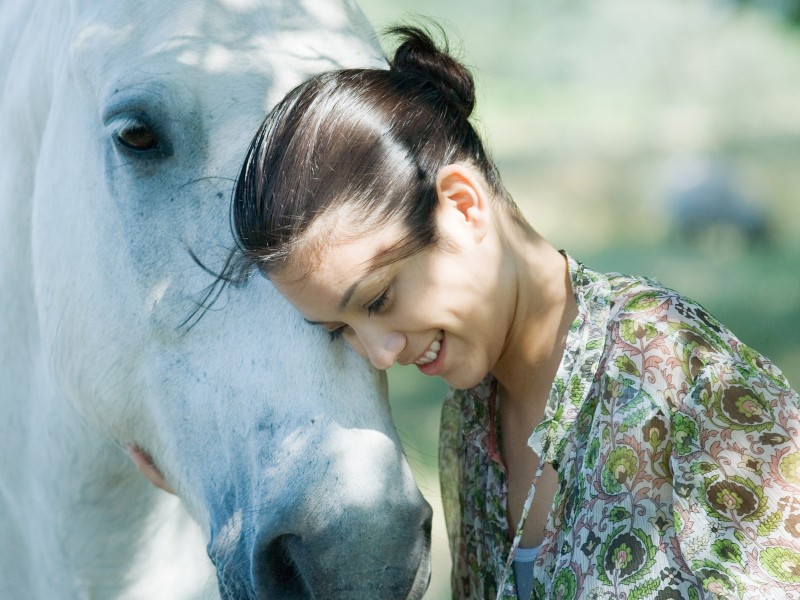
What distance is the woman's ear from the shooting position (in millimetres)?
1540

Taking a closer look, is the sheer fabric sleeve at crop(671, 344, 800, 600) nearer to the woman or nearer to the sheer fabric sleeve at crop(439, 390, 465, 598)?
the woman

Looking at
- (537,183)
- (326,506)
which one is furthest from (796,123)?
(326,506)

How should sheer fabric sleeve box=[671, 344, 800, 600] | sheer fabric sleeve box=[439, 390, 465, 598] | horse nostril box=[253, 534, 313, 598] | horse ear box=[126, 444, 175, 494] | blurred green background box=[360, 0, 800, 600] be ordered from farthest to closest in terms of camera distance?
blurred green background box=[360, 0, 800, 600] < sheer fabric sleeve box=[439, 390, 465, 598] < horse ear box=[126, 444, 175, 494] < horse nostril box=[253, 534, 313, 598] < sheer fabric sleeve box=[671, 344, 800, 600]

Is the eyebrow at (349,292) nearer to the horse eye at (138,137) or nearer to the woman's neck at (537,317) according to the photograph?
the woman's neck at (537,317)

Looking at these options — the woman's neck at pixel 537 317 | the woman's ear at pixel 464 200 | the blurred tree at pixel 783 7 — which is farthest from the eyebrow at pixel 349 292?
the blurred tree at pixel 783 7

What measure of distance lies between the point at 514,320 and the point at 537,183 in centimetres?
452

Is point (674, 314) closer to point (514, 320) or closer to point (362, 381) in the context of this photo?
point (514, 320)

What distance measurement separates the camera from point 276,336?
60.3 inches

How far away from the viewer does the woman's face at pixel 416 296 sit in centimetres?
149

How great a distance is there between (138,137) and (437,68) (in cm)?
51

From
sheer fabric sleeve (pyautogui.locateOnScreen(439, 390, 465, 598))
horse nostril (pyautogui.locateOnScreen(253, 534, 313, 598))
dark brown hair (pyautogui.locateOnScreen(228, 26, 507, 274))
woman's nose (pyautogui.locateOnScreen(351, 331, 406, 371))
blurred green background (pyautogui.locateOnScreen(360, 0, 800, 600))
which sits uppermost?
dark brown hair (pyautogui.locateOnScreen(228, 26, 507, 274))

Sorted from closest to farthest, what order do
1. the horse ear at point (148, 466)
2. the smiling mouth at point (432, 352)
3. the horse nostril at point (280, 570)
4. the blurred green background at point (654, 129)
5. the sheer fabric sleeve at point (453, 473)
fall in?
the horse nostril at point (280, 570) → the smiling mouth at point (432, 352) → the horse ear at point (148, 466) → the sheer fabric sleeve at point (453, 473) → the blurred green background at point (654, 129)

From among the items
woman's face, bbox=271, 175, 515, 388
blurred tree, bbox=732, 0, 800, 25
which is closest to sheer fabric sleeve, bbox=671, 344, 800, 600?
woman's face, bbox=271, 175, 515, 388

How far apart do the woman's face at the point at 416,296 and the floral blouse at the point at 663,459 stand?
0.16m
